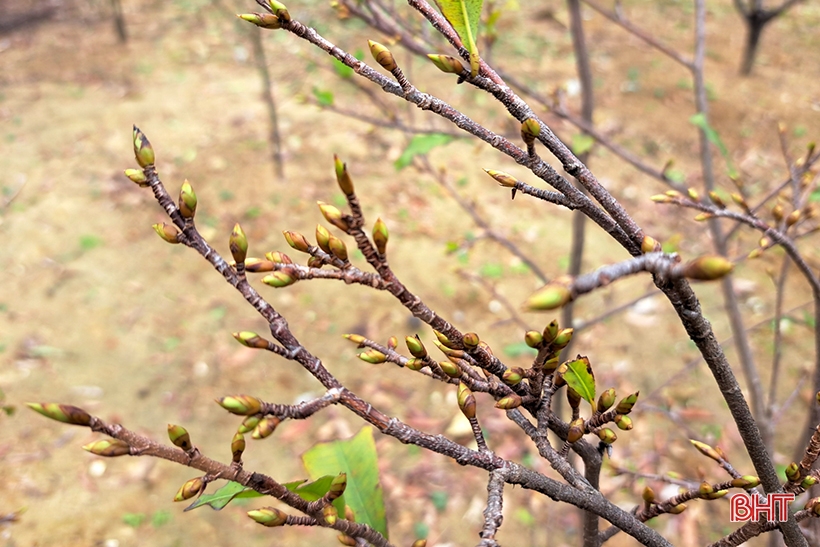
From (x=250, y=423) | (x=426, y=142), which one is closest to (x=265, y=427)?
(x=250, y=423)

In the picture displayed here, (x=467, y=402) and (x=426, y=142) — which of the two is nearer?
(x=467, y=402)

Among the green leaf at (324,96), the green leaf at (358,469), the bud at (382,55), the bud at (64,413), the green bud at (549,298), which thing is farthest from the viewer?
the green leaf at (324,96)

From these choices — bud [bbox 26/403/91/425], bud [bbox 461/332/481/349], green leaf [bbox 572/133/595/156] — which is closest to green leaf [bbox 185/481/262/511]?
bud [bbox 26/403/91/425]

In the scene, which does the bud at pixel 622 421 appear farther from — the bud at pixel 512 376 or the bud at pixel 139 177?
the bud at pixel 139 177

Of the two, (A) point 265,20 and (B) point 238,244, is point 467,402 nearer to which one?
(B) point 238,244

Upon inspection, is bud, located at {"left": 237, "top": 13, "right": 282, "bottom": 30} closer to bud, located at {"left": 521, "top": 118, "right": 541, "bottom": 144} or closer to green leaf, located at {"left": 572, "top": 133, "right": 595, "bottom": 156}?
bud, located at {"left": 521, "top": 118, "right": 541, "bottom": 144}

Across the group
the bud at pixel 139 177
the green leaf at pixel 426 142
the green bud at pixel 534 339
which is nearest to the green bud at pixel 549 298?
the green bud at pixel 534 339
